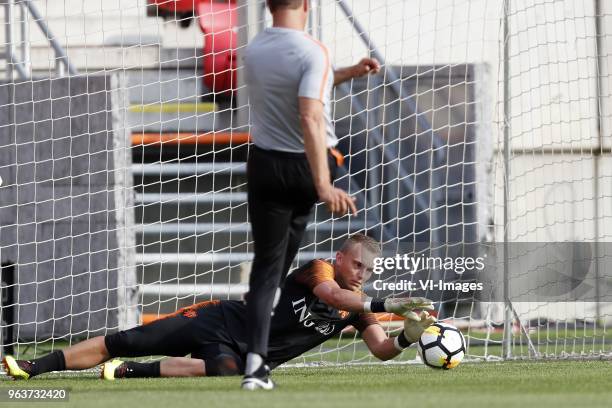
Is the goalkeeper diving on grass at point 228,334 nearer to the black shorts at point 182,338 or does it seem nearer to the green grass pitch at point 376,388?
the black shorts at point 182,338

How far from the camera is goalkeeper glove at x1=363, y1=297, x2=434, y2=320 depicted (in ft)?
18.2

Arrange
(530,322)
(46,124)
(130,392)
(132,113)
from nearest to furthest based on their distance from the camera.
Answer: (130,392), (530,322), (46,124), (132,113)

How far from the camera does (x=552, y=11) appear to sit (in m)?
9.66

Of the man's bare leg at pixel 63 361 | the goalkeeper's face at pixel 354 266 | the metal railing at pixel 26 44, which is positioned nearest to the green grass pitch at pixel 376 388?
the man's bare leg at pixel 63 361

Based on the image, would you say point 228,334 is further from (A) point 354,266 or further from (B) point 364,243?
(B) point 364,243

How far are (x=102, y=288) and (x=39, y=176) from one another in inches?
46.5

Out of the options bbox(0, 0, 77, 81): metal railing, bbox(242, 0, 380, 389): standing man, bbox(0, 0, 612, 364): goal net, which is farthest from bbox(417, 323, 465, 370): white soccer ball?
bbox(0, 0, 77, 81): metal railing

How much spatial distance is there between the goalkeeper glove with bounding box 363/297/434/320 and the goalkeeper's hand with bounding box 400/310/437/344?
0.86 ft

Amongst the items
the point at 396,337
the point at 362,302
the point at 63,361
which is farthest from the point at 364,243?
the point at 63,361

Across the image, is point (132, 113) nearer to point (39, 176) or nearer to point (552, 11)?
point (39, 176)

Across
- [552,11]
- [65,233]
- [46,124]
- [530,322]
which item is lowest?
[530,322]

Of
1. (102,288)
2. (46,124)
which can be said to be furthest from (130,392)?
(46,124)

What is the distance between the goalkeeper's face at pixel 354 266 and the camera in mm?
6031

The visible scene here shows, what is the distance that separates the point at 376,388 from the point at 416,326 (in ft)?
3.50
